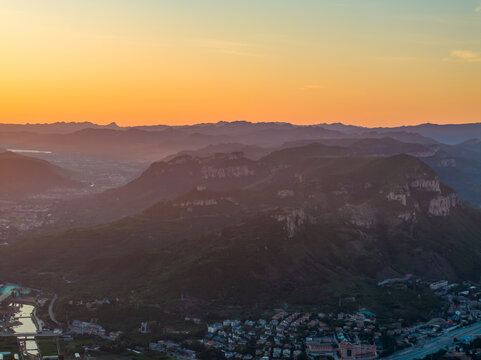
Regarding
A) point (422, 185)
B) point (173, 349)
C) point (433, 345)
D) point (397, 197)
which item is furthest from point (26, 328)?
point (422, 185)

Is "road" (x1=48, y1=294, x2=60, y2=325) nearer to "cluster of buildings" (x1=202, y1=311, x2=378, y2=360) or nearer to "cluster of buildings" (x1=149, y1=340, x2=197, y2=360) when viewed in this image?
"cluster of buildings" (x1=149, y1=340, x2=197, y2=360)

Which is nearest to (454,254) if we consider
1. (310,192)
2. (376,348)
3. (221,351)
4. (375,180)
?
(375,180)

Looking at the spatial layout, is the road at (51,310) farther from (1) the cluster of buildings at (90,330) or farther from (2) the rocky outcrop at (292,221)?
(2) the rocky outcrop at (292,221)

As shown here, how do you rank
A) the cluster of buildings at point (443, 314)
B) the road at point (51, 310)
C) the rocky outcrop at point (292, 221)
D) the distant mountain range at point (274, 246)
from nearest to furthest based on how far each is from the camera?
the cluster of buildings at point (443, 314) → the road at point (51, 310) → the distant mountain range at point (274, 246) → the rocky outcrop at point (292, 221)

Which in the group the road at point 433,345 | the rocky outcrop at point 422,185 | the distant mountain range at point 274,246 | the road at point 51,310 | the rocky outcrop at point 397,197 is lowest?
the road at point 433,345

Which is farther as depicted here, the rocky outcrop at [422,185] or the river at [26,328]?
the rocky outcrop at [422,185]

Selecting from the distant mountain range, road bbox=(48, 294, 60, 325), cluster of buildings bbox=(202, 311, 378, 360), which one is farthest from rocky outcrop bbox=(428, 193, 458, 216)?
road bbox=(48, 294, 60, 325)

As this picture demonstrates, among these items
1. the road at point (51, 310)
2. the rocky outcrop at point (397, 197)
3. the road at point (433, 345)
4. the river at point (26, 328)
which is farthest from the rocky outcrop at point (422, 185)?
the river at point (26, 328)

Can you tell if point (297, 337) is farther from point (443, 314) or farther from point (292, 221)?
point (292, 221)
